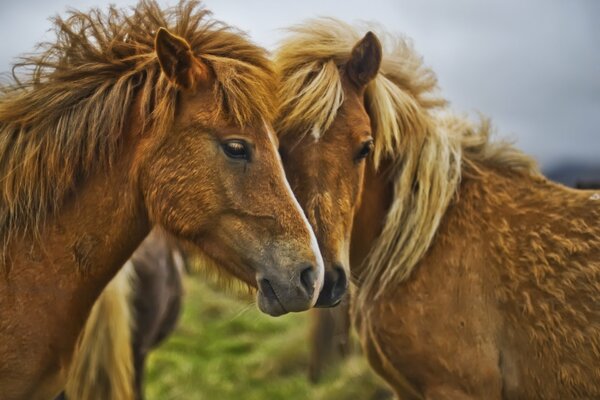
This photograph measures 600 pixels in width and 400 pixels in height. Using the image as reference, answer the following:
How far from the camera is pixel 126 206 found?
3.63 m

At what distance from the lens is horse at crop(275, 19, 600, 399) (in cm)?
425

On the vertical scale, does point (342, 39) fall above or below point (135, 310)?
above

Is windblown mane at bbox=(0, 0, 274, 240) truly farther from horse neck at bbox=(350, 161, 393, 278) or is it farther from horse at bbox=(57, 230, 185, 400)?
horse neck at bbox=(350, 161, 393, 278)

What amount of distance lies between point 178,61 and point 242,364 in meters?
6.40

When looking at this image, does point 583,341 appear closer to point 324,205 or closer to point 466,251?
point 466,251

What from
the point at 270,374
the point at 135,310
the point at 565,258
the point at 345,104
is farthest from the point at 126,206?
the point at 270,374

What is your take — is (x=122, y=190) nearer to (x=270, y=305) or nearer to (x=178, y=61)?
(x=178, y=61)

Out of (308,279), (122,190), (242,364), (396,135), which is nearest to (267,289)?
(308,279)

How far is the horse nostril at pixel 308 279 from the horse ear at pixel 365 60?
1.51 metres

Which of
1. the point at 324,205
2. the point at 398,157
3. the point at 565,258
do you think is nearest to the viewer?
the point at 324,205

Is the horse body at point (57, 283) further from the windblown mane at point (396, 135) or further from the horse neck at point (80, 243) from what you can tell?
the windblown mane at point (396, 135)

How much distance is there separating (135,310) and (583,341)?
389 cm

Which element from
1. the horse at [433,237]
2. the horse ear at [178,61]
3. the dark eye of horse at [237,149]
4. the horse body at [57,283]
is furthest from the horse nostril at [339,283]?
the horse ear at [178,61]

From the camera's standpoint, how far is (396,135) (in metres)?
4.57
